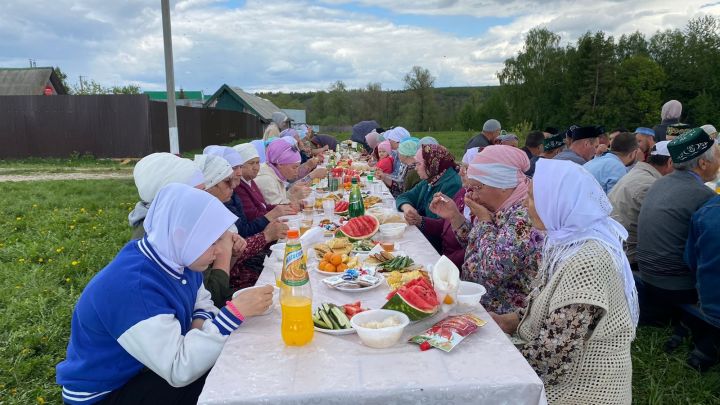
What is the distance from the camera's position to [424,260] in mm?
2906

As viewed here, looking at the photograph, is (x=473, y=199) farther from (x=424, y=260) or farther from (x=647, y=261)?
(x=647, y=261)

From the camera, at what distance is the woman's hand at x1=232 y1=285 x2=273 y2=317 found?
1.96 meters

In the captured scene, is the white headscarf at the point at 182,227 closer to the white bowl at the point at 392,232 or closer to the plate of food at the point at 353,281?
the plate of food at the point at 353,281

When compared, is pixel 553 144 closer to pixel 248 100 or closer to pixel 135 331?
pixel 135 331

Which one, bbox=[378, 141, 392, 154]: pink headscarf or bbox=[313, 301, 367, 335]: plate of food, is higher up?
bbox=[378, 141, 392, 154]: pink headscarf

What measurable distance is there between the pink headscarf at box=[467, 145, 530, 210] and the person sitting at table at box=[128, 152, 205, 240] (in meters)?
1.74

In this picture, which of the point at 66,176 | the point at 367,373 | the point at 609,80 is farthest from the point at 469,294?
the point at 609,80

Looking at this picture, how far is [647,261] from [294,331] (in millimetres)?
3123

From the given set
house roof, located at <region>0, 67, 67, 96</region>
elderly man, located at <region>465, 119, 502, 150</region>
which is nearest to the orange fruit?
elderly man, located at <region>465, 119, 502, 150</region>

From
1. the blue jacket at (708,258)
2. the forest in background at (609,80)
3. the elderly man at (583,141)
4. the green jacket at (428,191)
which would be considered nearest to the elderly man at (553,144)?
the elderly man at (583,141)

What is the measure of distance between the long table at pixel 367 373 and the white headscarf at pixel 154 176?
1217mm

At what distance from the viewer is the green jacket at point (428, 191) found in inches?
177

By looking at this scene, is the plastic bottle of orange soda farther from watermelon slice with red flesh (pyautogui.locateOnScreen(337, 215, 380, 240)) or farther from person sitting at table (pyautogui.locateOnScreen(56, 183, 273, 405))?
watermelon slice with red flesh (pyautogui.locateOnScreen(337, 215, 380, 240))

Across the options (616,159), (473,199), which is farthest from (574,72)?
(473,199)
